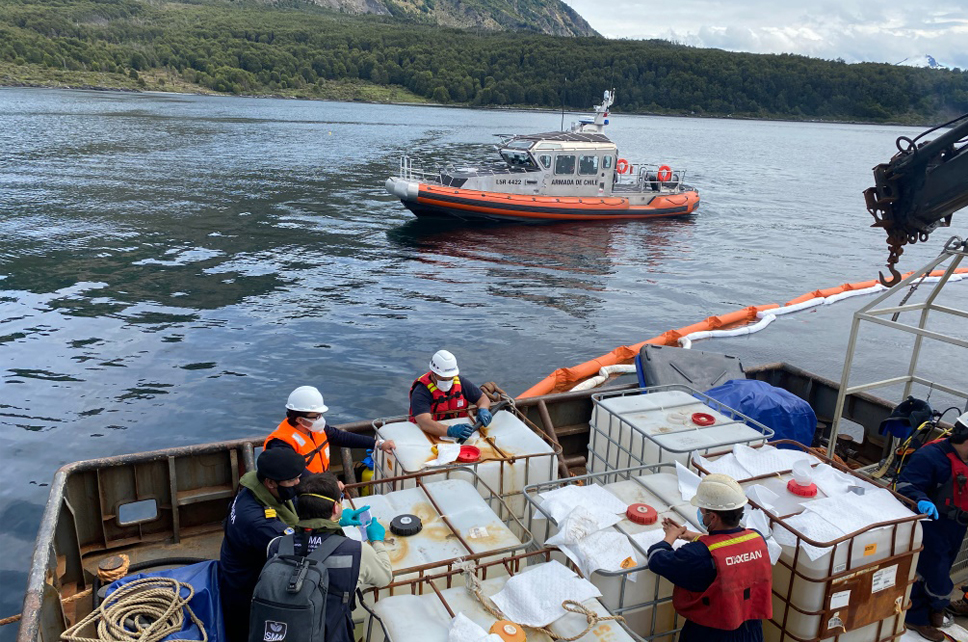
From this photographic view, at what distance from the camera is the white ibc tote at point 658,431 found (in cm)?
483

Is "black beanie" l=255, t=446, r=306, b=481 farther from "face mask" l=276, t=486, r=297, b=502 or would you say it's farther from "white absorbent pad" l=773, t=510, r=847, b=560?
"white absorbent pad" l=773, t=510, r=847, b=560

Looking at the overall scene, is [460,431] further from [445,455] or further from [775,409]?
[775,409]

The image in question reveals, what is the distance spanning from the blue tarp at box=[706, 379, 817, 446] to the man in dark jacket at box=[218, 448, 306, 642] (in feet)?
13.2

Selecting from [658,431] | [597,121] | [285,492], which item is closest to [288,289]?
[597,121]

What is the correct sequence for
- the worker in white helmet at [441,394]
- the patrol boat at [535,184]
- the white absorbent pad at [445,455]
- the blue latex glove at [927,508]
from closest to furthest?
1. the blue latex glove at [927,508]
2. the white absorbent pad at [445,455]
3. the worker in white helmet at [441,394]
4. the patrol boat at [535,184]

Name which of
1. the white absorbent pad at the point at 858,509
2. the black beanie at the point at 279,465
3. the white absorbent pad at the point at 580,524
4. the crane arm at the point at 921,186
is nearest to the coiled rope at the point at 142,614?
the black beanie at the point at 279,465

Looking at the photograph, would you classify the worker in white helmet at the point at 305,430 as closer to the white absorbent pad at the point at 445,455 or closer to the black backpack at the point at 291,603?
the white absorbent pad at the point at 445,455

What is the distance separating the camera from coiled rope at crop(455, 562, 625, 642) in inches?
123

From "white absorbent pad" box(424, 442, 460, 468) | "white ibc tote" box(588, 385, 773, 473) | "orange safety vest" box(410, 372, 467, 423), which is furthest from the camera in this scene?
"orange safety vest" box(410, 372, 467, 423)

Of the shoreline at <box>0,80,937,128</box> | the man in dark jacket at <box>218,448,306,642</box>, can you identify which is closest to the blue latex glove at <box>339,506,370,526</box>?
the man in dark jacket at <box>218,448,306,642</box>

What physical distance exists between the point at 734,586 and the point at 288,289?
1765 centimetres

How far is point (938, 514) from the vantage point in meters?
4.51

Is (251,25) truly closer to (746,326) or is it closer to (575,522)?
(746,326)

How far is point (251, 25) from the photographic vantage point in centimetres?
14488
